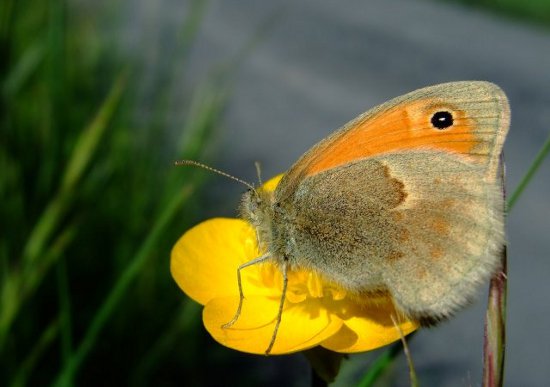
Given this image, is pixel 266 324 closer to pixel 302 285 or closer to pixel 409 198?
pixel 302 285

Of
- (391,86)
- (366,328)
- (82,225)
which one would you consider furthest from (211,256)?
(391,86)

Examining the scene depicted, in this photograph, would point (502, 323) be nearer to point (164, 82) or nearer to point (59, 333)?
point (59, 333)

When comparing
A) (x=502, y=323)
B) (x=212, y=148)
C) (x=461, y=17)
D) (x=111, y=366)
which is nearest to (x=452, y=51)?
(x=461, y=17)

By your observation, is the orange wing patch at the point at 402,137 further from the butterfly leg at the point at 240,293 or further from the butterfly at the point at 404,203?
the butterfly leg at the point at 240,293

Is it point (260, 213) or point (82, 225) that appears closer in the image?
point (260, 213)

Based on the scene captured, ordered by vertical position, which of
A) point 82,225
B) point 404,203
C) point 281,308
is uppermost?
point 404,203

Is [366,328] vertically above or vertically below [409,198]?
below

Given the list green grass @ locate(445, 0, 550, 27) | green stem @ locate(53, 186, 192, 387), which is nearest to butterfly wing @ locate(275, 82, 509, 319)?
green stem @ locate(53, 186, 192, 387)
